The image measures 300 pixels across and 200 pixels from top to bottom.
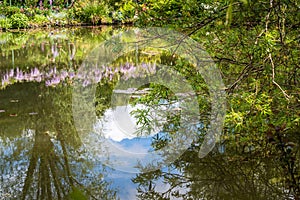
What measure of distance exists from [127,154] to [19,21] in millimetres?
10383

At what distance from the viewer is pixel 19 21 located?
1148 centimetres

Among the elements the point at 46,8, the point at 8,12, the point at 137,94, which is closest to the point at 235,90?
the point at 137,94

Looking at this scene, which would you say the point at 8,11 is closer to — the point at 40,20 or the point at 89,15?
the point at 40,20

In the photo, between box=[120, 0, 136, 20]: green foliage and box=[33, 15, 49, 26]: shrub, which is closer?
box=[120, 0, 136, 20]: green foliage

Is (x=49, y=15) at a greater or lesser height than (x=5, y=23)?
greater

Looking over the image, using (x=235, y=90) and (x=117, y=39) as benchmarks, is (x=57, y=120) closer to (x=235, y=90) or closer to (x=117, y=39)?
(x=117, y=39)

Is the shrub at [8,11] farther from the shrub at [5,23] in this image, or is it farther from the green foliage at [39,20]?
the green foliage at [39,20]

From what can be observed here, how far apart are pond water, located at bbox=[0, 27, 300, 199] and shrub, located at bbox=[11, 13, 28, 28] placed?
29.7ft

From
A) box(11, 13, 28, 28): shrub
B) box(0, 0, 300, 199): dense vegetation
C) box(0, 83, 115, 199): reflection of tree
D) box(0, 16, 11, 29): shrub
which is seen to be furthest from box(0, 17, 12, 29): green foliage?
box(0, 0, 300, 199): dense vegetation

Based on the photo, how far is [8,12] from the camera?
11.8 metres

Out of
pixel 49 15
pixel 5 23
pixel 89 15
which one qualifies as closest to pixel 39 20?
pixel 49 15

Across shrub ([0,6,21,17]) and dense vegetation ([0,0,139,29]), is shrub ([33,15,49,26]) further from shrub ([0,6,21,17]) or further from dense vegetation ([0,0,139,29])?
shrub ([0,6,21,17])

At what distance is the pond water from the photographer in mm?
1874

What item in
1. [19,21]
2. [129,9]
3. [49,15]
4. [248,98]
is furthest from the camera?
[49,15]
